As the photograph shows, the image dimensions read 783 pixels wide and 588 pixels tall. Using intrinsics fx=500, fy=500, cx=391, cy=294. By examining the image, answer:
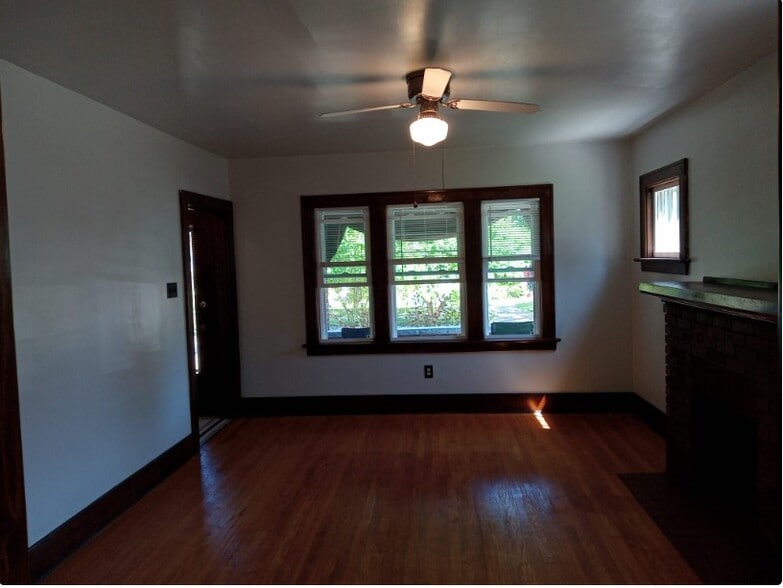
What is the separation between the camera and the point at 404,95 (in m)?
2.94

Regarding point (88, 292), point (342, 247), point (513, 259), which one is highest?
point (342, 247)

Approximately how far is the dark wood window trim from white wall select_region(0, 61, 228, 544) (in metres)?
1.24

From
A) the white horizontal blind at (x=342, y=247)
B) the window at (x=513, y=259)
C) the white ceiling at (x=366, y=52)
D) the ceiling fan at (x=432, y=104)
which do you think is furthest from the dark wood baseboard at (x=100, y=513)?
the window at (x=513, y=259)

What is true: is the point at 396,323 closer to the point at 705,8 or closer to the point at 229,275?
the point at 229,275

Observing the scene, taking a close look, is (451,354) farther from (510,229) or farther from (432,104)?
(432,104)

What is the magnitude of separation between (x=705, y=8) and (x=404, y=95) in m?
1.51

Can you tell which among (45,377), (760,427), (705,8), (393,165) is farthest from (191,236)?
(760,427)

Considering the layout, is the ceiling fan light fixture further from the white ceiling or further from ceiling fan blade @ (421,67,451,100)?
the white ceiling

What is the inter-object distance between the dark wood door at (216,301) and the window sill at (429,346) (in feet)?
2.50

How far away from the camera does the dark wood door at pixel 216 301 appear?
4652 mm

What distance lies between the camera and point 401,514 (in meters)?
2.86

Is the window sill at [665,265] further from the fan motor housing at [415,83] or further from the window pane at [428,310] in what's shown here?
the fan motor housing at [415,83]

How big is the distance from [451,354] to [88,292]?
2.98 meters

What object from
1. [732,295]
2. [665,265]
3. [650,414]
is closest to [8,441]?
[732,295]
